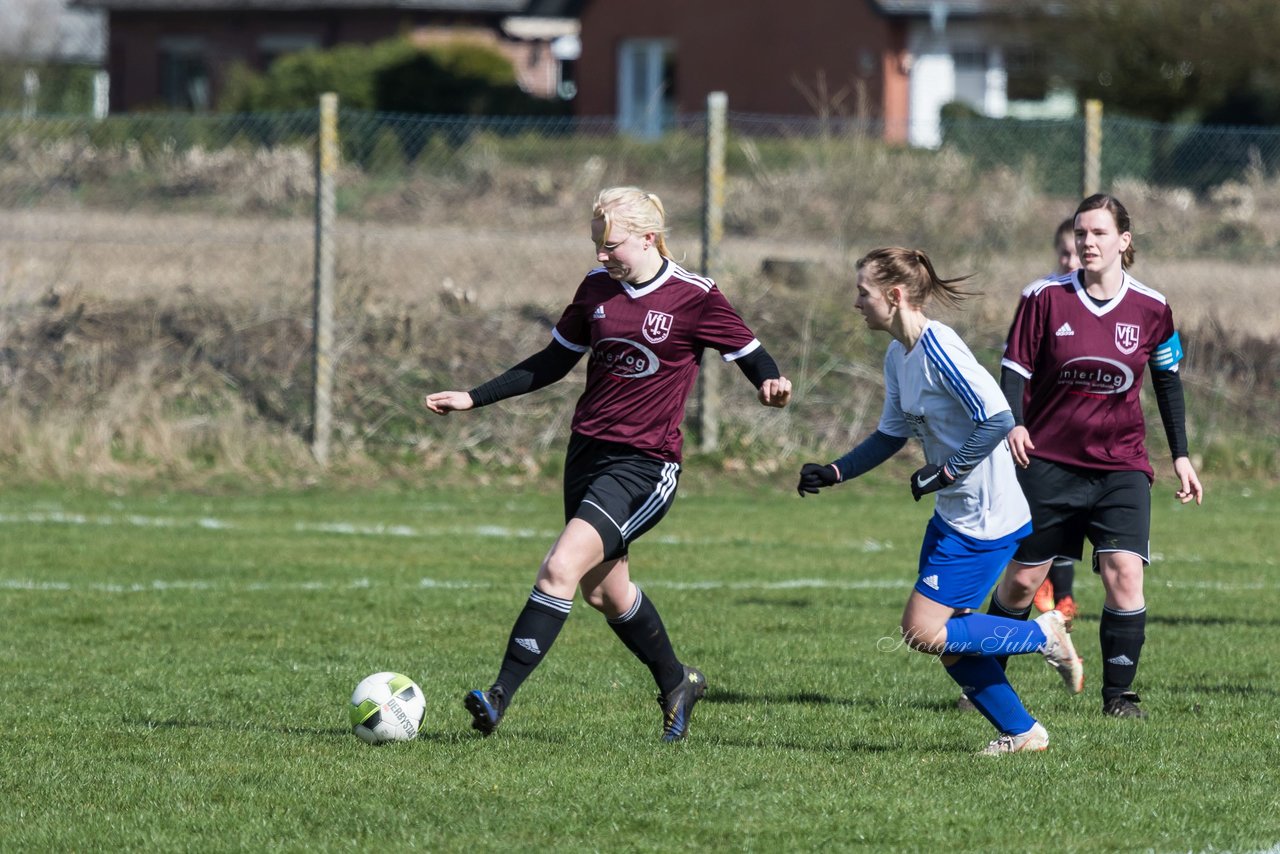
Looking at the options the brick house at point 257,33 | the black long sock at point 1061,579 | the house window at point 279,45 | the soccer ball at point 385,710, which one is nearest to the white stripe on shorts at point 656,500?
the soccer ball at point 385,710

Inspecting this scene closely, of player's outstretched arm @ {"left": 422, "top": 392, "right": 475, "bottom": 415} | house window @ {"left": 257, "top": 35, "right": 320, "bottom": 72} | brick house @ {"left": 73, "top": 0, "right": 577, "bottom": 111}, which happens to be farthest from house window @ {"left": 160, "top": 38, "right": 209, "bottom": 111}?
player's outstretched arm @ {"left": 422, "top": 392, "right": 475, "bottom": 415}

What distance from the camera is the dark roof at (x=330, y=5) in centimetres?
4303

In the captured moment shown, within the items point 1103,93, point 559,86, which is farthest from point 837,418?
point 559,86

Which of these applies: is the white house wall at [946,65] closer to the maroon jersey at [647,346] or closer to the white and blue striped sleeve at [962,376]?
the maroon jersey at [647,346]

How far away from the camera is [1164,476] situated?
532 inches

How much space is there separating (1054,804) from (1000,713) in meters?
0.72

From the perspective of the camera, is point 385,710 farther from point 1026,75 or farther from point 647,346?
point 1026,75

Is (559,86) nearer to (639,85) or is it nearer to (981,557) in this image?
(639,85)

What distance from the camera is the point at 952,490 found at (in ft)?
18.6

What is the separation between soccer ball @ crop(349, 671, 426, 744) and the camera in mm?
5832

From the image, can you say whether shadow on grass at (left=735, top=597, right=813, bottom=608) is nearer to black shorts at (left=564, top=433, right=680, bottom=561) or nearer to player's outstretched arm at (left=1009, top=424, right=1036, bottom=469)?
black shorts at (left=564, top=433, right=680, bottom=561)

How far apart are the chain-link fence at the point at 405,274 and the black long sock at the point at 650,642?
7300 mm

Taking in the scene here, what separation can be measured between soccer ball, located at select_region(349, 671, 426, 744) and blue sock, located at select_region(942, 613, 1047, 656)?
179 centimetres

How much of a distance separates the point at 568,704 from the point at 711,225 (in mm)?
7362
